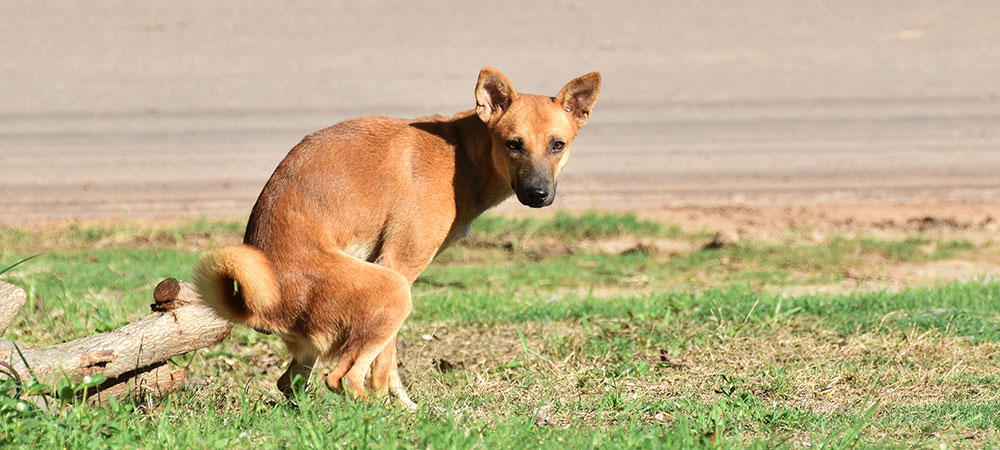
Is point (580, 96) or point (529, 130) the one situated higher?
point (580, 96)

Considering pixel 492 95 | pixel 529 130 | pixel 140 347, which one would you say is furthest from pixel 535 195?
pixel 140 347

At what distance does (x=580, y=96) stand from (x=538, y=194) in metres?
0.78

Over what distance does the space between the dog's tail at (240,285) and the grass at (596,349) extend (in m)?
0.41

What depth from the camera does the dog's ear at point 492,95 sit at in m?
5.21

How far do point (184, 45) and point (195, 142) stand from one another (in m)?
3.80

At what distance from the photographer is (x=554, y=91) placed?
13.4 metres

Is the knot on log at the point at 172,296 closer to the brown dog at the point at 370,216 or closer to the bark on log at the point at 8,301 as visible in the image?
the brown dog at the point at 370,216

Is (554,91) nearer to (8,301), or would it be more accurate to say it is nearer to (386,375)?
(386,375)

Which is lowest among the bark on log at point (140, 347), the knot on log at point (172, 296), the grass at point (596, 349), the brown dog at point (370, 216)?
the grass at point (596, 349)

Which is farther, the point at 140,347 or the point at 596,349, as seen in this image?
the point at 596,349

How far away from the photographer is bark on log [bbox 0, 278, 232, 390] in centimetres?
433

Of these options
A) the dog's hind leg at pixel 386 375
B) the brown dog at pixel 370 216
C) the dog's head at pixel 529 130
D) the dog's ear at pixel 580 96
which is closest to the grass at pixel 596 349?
the dog's hind leg at pixel 386 375

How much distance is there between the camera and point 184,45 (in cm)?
1589

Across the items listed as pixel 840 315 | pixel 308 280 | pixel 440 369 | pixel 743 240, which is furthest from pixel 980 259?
pixel 308 280
